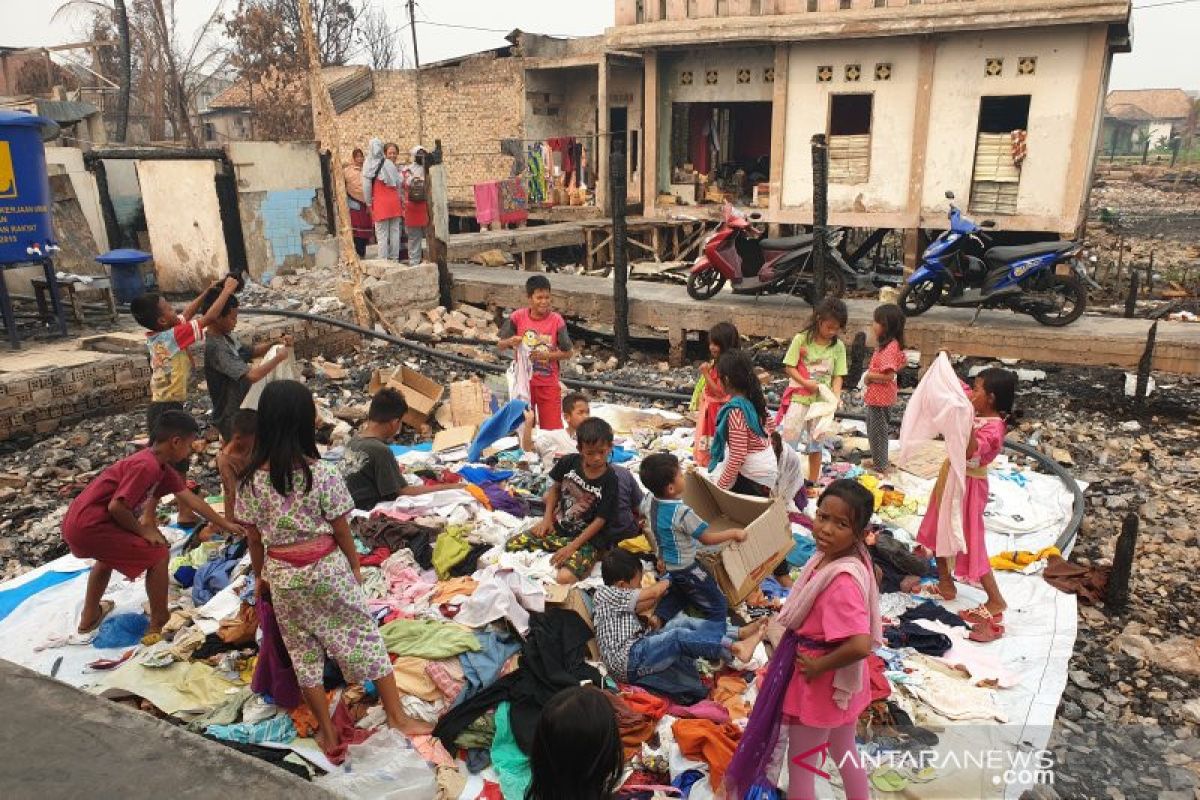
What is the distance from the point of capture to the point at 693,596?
4086 mm

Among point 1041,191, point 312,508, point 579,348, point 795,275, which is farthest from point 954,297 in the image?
point 312,508

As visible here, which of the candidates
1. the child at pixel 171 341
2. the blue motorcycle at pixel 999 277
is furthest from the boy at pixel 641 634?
the blue motorcycle at pixel 999 277

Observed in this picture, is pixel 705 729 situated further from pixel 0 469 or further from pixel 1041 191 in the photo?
pixel 1041 191

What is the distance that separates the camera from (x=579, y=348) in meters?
11.9

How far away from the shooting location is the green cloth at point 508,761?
3096 millimetres

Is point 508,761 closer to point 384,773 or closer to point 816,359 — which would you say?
point 384,773


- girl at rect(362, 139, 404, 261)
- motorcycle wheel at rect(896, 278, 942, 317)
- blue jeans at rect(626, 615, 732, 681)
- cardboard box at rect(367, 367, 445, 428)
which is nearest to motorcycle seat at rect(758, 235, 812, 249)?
motorcycle wheel at rect(896, 278, 942, 317)

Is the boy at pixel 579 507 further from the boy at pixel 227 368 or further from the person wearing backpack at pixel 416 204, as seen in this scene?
the person wearing backpack at pixel 416 204

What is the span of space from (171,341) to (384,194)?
767 cm

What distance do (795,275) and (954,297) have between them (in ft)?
6.22

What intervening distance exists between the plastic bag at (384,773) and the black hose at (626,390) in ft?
13.6

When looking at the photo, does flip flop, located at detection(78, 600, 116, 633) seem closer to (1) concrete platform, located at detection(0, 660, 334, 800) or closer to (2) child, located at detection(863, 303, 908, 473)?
(1) concrete platform, located at detection(0, 660, 334, 800)

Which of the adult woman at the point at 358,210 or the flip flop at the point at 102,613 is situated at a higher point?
the adult woman at the point at 358,210

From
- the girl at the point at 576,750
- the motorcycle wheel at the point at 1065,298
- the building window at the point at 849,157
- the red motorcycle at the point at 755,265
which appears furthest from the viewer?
the building window at the point at 849,157
